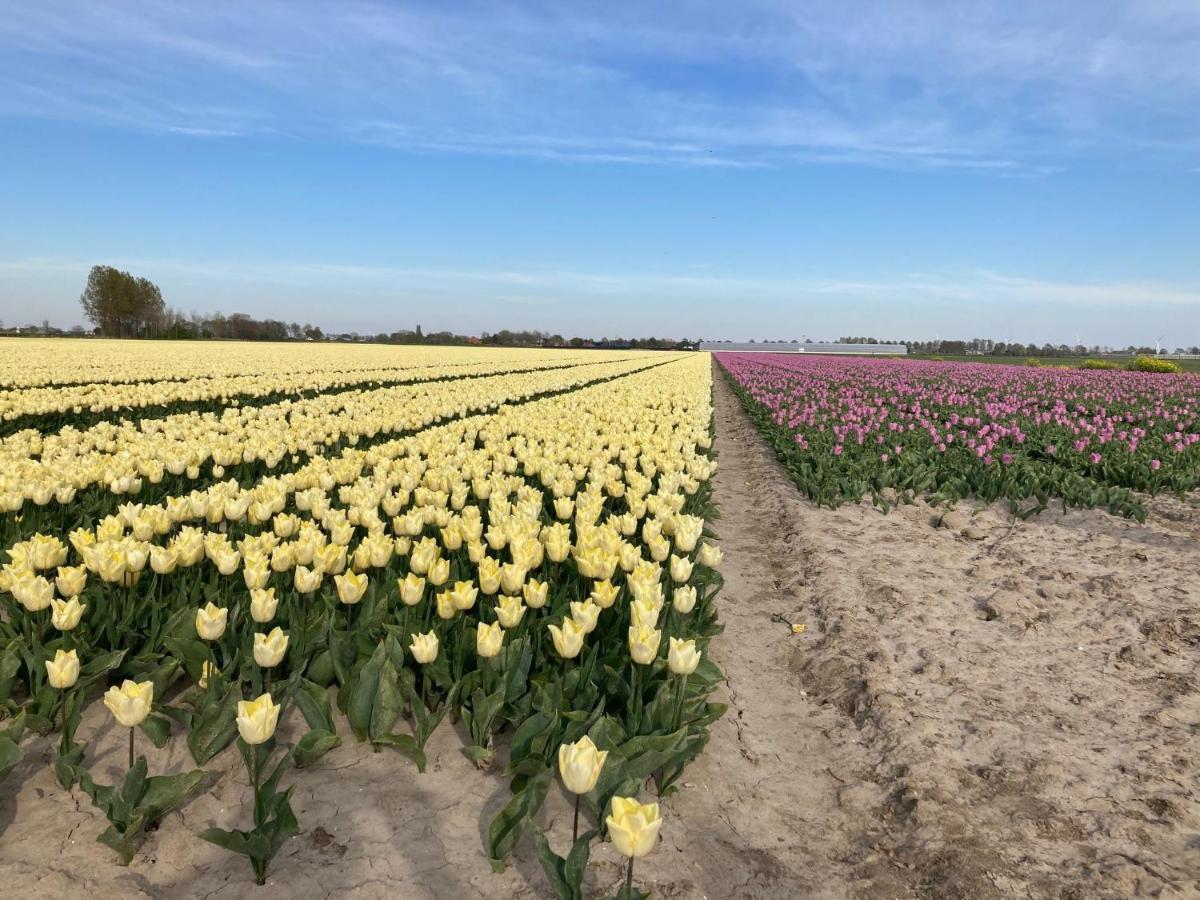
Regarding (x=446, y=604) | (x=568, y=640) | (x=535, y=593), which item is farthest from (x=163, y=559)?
(x=568, y=640)

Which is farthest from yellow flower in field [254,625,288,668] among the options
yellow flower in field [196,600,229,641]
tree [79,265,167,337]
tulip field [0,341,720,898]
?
tree [79,265,167,337]

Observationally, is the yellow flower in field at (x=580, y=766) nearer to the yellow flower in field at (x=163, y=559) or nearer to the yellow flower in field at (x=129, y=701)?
the yellow flower in field at (x=129, y=701)

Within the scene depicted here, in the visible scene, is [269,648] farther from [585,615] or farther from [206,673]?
[585,615]

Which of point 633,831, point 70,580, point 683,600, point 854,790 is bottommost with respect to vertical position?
point 854,790

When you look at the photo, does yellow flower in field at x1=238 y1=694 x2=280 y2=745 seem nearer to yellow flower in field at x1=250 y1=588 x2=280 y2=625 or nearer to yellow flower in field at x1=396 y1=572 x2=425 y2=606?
yellow flower in field at x1=250 y1=588 x2=280 y2=625

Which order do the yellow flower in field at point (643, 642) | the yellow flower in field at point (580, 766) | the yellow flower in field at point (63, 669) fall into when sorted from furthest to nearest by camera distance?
the yellow flower in field at point (643, 642) < the yellow flower in field at point (63, 669) < the yellow flower in field at point (580, 766)

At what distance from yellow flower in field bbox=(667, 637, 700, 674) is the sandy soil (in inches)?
22.7

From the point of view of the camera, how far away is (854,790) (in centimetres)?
309

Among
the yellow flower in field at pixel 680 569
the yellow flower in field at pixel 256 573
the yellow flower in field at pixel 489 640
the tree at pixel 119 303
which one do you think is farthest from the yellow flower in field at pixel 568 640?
the tree at pixel 119 303

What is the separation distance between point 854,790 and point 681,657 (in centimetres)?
107

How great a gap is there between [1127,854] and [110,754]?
4.12m

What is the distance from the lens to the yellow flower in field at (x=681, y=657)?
2.84 m

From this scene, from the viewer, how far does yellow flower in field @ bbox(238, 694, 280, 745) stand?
2.28 meters

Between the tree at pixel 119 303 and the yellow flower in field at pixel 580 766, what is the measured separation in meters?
110
